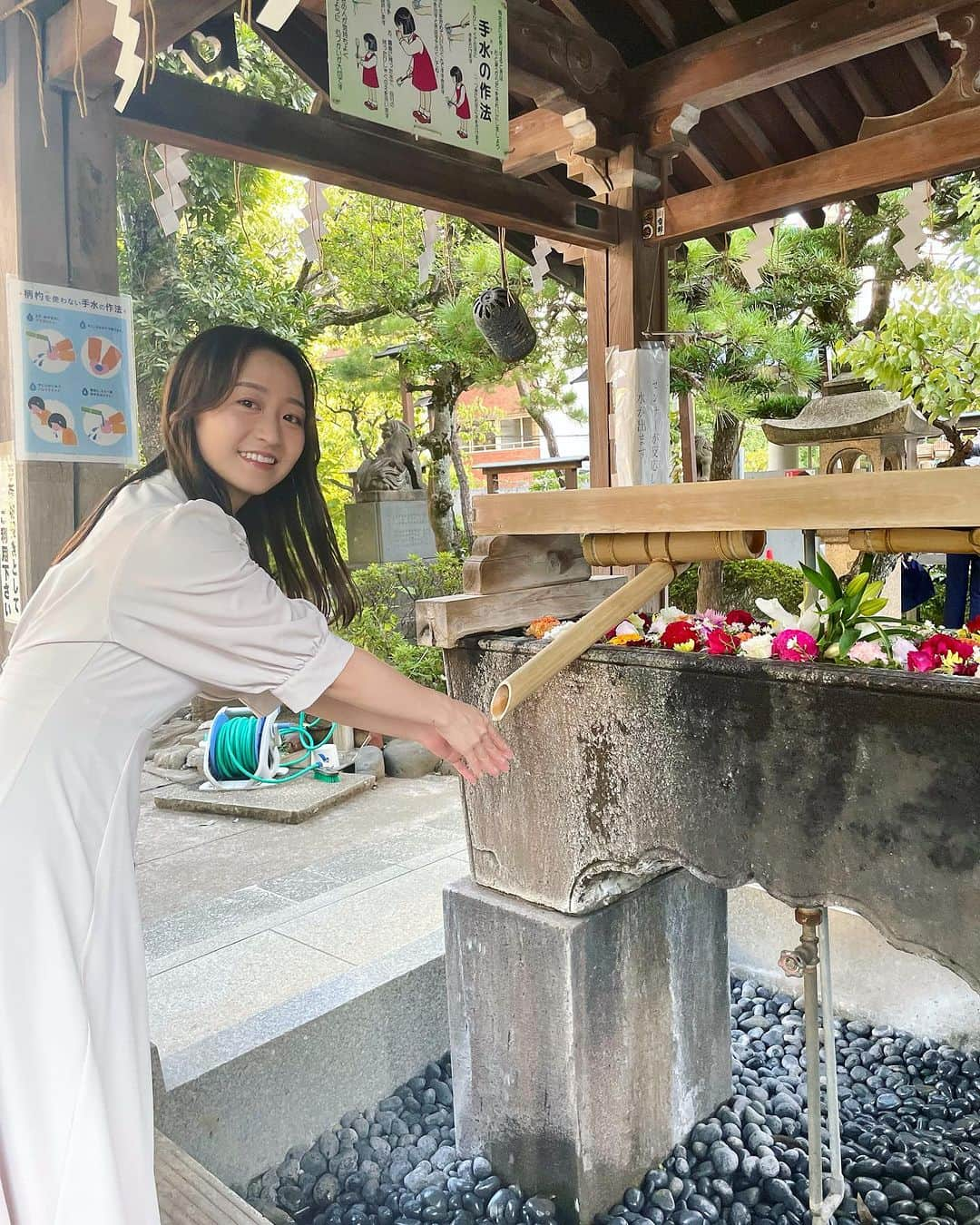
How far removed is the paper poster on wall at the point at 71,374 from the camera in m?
2.23

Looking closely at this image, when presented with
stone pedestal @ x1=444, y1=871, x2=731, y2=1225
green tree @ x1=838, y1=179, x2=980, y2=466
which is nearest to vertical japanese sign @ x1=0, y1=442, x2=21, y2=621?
stone pedestal @ x1=444, y1=871, x2=731, y2=1225

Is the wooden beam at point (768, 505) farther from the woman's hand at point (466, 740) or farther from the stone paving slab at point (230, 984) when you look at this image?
the stone paving slab at point (230, 984)

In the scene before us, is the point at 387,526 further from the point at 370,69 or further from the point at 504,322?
the point at 370,69

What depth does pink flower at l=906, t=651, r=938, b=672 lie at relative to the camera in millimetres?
1802

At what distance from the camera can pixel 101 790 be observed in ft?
5.15

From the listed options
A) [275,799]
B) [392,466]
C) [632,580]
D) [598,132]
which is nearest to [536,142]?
[598,132]

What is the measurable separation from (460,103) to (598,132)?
48.8 inches

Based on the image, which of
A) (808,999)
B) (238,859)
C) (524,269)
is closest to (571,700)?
(808,999)

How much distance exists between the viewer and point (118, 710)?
62.4 inches

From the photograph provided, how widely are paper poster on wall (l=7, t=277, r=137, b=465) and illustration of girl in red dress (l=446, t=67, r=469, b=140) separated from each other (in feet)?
4.30

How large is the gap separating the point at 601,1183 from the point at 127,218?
344 inches

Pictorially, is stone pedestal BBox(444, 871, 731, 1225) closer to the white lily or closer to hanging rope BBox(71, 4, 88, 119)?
the white lily

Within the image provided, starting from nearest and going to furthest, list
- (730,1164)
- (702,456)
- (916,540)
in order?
1. (916,540)
2. (730,1164)
3. (702,456)

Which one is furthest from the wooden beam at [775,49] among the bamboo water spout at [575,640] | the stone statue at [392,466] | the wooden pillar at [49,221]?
the stone statue at [392,466]
